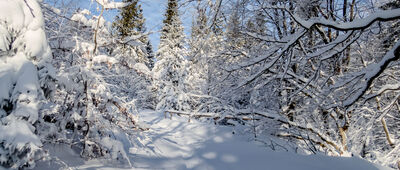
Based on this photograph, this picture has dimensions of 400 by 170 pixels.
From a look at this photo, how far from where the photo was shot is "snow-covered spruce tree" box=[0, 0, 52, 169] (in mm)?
1901

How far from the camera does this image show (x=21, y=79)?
205 cm

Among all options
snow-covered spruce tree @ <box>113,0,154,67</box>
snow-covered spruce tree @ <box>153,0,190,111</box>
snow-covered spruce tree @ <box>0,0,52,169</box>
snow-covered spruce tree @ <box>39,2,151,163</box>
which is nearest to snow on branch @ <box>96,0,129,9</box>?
snow-covered spruce tree @ <box>39,2,151,163</box>

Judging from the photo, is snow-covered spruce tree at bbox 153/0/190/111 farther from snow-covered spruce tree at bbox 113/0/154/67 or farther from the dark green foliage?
snow-covered spruce tree at bbox 113/0/154/67

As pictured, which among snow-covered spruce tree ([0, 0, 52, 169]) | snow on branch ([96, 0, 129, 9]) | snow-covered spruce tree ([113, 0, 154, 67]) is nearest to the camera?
snow-covered spruce tree ([0, 0, 52, 169])

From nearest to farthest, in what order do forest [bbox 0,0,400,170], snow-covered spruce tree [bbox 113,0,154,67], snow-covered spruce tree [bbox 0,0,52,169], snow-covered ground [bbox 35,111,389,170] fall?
snow-covered spruce tree [bbox 0,0,52,169] < forest [bbox 0,0,400,170] < snow-covered ground [bbox 35,111,389,170] < snow-covered spruce tree [bbox 113,0,154,67]

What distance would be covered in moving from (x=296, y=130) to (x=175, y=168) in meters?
4.01

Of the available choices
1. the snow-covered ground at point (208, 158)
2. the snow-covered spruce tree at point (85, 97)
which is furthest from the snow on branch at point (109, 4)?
the snow-covered ground at point (208, 158)

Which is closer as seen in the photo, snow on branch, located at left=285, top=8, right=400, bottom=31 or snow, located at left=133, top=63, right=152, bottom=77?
snow on branch, located at left=285, top=8, right=400, bottom=31

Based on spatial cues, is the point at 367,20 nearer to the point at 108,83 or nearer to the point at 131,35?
the point at 131,35

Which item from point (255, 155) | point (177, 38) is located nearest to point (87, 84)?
point (255, 155)

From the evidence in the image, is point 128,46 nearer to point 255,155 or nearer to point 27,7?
point 27,7

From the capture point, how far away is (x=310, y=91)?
5.43 meters

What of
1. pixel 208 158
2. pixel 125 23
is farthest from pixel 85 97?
pixel 125 23

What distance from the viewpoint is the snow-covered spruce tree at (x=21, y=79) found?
6.24ft
